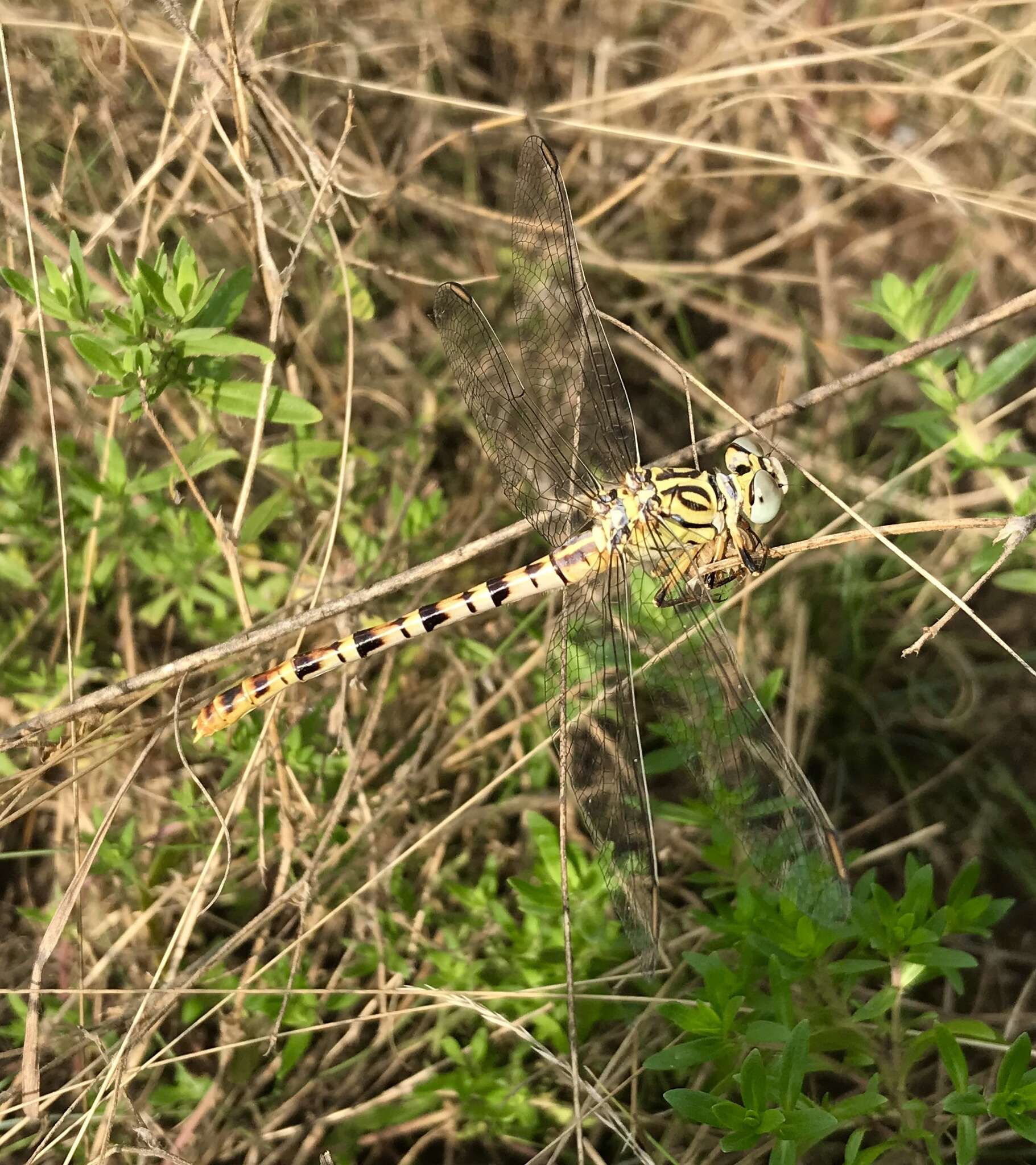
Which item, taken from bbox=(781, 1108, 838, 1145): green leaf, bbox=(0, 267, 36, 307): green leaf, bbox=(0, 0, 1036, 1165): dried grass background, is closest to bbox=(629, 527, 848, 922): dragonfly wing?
bbox=(781, 1108, 838, 1145): green leaf

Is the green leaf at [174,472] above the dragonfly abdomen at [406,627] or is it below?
above

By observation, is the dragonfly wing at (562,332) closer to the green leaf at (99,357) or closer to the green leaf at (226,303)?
the green leaf at (226,303)

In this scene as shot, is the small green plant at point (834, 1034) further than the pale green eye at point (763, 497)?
No

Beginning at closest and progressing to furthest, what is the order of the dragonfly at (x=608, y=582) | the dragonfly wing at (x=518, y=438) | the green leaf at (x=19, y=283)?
1. the dragonfly at (x=608, y=582)
2. the green leaf at (x=19, y=283)
3. the dragonfly wing at (x=518, y=438)

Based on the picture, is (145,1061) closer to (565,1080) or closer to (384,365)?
(565,1080)

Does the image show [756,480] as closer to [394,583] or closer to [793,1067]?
[394,583]

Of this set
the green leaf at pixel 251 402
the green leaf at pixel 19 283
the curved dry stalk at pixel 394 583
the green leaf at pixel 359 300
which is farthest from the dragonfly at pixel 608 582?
the green leaf at pixel 19 283

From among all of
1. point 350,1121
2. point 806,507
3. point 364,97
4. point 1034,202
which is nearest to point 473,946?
point 350,1121
